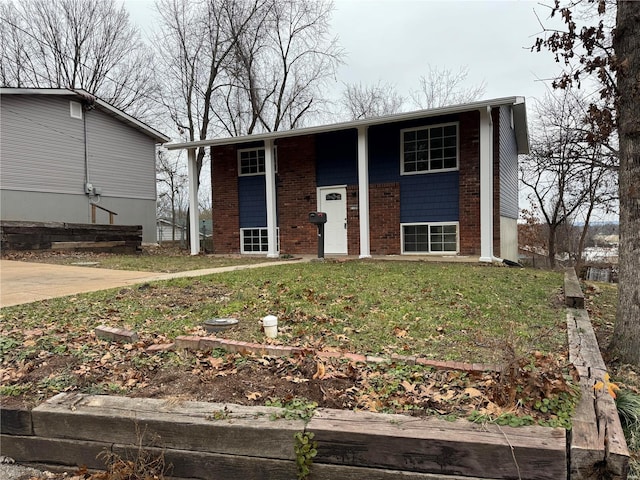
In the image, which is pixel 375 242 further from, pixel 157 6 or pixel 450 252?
pixel 157 6

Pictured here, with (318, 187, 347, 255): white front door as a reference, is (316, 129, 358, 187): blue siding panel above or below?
above

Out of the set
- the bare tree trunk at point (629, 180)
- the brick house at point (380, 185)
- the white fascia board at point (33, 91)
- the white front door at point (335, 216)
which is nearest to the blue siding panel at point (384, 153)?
the brick house at point (380, 185)

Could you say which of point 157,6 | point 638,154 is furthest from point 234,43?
point 638,154

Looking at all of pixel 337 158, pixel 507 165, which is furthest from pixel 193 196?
pixel 507 165

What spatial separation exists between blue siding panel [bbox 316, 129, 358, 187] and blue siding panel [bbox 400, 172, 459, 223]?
1.65 m

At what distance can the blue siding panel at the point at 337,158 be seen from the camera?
13.0m

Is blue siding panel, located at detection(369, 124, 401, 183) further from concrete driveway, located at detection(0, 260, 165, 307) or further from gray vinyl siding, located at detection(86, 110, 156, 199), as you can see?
gray vinyl siding, located at detection(86, 110, 156, 199)

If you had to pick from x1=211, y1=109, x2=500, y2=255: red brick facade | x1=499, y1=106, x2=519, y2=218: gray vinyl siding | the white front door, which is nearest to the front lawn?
x1=211, y1=109, x2=500, y2=255: red brick facade

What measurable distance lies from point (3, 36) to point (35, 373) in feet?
95.1

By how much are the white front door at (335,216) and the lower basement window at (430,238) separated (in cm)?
187

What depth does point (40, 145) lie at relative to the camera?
16.8m

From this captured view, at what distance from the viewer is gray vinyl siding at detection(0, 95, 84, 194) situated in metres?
15.9

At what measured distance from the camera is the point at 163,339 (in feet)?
12.4

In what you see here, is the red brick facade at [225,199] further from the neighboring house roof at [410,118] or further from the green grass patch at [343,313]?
the green grass patch at [343,313]
